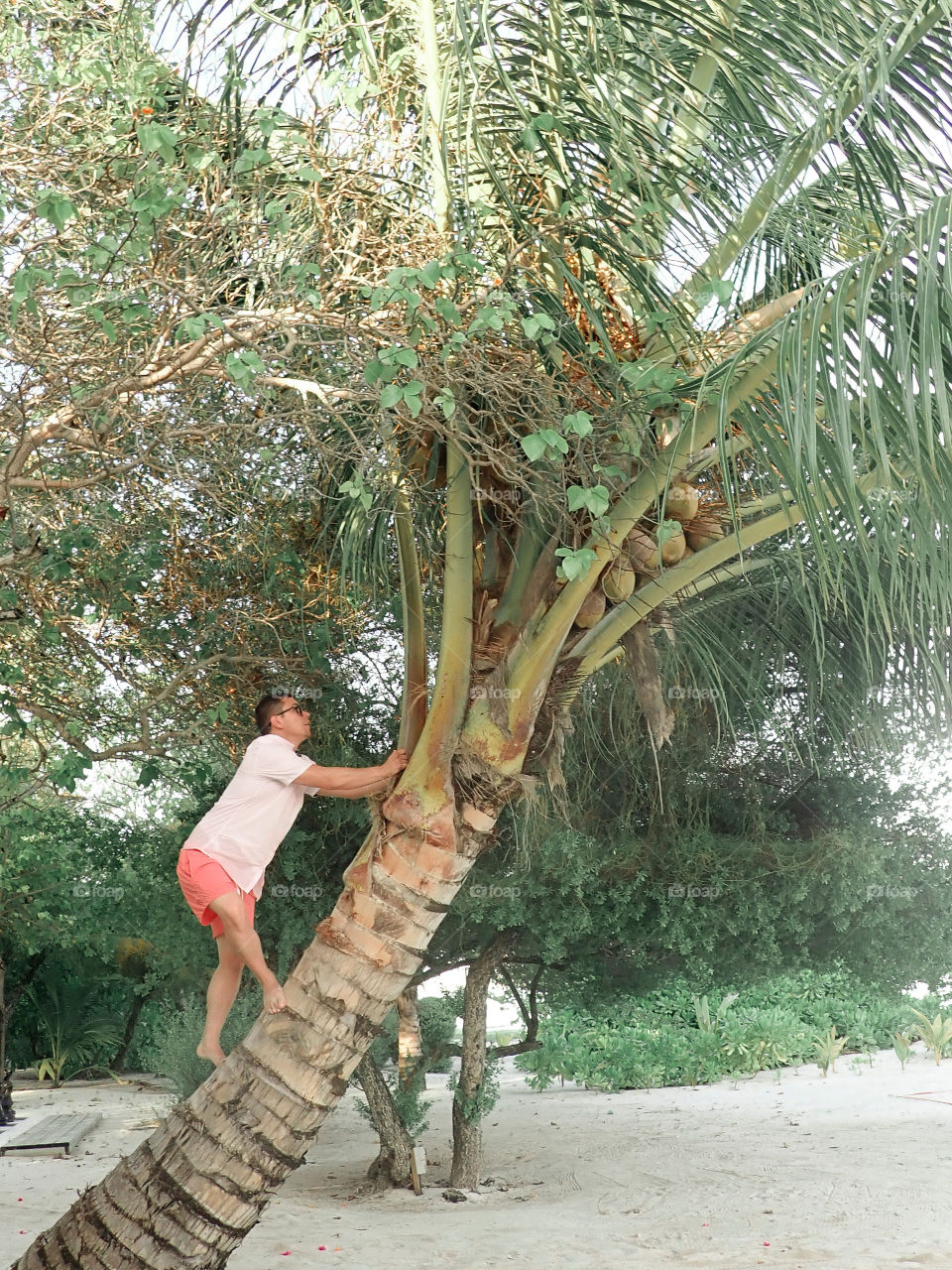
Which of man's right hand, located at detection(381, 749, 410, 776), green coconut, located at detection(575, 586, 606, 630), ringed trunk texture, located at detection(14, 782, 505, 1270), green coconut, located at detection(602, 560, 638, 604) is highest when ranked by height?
green coconut, located at detection(602, 560, 638, 604)

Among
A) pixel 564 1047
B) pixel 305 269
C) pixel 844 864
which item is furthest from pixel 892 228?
pixel 564 1047

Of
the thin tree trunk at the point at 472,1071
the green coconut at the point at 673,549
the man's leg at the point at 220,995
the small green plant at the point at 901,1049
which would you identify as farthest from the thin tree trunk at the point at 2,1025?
the green coconut at the point at 673,549

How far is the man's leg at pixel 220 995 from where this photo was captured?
5.46 m

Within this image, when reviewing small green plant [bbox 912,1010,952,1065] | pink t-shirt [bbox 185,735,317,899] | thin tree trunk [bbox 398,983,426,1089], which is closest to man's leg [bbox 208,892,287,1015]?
pink t-shirt [bbox 185,735,317,899]

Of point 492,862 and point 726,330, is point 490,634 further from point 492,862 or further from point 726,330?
point 492,862

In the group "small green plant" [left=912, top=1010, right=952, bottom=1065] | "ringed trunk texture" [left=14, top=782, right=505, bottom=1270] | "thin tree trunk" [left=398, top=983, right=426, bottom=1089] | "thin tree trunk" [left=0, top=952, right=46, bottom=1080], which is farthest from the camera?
"small green plant" [left=912, top=1010, right=952, bottom=1065]

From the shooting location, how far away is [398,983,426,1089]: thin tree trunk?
10.2m

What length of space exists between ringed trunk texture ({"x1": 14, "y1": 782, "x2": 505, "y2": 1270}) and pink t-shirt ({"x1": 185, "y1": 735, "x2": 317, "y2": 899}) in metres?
0.41

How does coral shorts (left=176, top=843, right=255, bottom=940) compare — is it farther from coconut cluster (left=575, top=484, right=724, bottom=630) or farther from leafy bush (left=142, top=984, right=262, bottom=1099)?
leafy bush (left=142, top=984, right=262, bottom=1099)

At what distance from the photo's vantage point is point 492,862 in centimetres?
957

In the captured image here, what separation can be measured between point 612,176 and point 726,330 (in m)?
0.82

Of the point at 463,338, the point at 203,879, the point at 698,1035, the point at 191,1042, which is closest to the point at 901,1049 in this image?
the point at 698,1035

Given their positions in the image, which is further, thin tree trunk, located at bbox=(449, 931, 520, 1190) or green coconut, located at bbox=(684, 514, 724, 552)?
thin tree trunk, located at bbox=(449, 931, 520, 1190)

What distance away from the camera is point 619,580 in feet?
16.8
